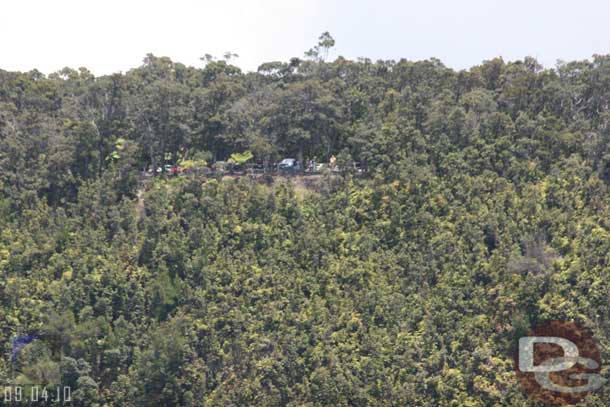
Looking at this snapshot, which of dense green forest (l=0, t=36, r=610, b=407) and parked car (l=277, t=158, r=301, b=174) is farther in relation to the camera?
parked car (l=277, t=158, r=301, b=174)

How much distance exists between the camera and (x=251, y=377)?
122ft

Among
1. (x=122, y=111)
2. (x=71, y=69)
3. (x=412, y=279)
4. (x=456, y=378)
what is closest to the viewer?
(x=456, y=378)

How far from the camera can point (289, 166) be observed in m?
48.4

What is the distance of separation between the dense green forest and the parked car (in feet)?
2.77

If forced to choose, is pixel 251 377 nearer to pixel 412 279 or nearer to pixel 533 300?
pixel 412 279

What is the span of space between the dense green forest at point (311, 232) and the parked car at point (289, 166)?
2.77 ft

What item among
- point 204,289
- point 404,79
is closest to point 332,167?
point 404,79

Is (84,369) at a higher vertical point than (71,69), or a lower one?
lower

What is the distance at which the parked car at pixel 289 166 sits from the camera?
157 ft

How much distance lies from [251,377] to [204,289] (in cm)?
487

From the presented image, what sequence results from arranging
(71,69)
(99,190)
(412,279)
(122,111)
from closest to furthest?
1. (412,279)
2. (99,190)
3. (122,111)
4. (71,69)

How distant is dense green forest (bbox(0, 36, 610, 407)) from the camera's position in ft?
122

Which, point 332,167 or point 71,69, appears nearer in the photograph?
point 332,167

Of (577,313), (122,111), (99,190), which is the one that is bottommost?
(577,313)
